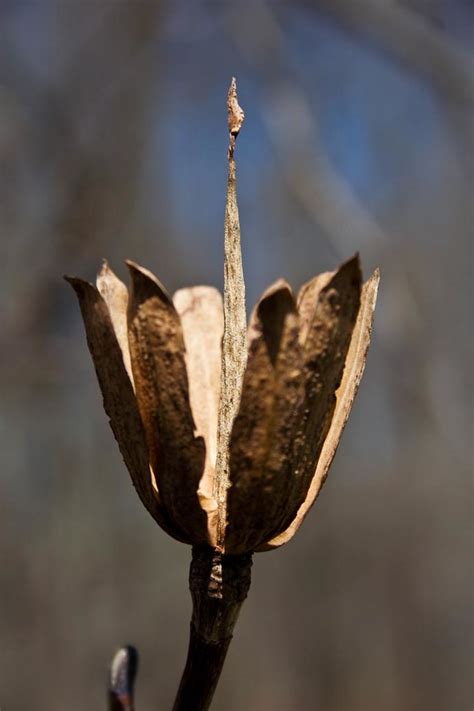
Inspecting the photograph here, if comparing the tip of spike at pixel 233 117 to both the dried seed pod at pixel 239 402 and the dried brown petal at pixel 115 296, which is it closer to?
the dried seed pod at pixel 239 402

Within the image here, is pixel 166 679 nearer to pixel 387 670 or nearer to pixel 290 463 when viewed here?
pixel 387 670

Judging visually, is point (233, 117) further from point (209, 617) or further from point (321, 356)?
point (209, 617)

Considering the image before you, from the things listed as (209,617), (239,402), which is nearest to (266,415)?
(239,402)

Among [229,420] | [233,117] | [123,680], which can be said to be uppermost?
[233,117]

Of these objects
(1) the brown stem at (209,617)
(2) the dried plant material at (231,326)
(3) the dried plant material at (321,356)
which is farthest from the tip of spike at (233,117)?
(1) the brown stem at (209,617)

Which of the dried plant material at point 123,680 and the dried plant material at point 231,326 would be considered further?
the dried plant material at point 231,326

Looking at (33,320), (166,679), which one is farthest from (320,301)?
(166,679)

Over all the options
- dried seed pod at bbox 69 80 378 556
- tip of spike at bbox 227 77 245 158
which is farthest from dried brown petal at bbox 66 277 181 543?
tip of spike at bbox 227 77 245 158

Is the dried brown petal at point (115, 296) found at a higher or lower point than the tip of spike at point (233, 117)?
lower
